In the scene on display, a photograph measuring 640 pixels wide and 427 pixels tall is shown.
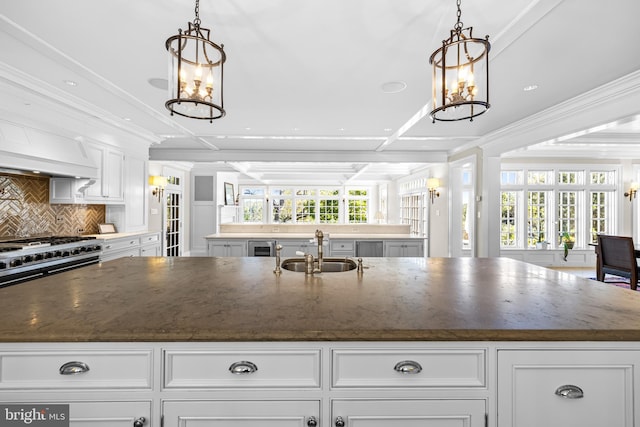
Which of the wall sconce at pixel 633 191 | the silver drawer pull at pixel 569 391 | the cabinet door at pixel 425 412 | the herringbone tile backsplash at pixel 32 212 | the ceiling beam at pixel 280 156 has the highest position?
the ceiling beam at pixel 280 156

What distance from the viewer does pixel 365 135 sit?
4.98 m

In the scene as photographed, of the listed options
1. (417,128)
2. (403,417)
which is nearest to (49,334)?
(403,417)

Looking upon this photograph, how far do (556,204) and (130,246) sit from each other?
812cm

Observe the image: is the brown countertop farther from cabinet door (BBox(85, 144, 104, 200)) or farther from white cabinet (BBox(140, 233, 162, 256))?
white cabinet (BBox(140, 233, 162, 256))

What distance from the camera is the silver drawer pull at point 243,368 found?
3.40 ft

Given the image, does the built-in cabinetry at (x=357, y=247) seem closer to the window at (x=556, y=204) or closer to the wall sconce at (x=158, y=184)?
the wall sconce at (x=158, y=184)

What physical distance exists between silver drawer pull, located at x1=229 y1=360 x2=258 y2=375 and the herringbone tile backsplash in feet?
12.4

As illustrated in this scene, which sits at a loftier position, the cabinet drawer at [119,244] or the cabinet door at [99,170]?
the cabinet door at [99,170]

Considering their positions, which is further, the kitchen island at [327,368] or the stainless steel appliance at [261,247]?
the stainless steel appliance at [261,247]

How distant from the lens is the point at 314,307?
1.26 meters

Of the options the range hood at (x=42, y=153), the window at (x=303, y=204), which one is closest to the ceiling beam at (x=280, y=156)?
the range hood at (x=42, y=153)

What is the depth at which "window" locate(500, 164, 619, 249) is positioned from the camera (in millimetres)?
6668

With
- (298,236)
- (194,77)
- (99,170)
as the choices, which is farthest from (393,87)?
(99,170)

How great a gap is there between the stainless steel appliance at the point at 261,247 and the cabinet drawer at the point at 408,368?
167 inches
